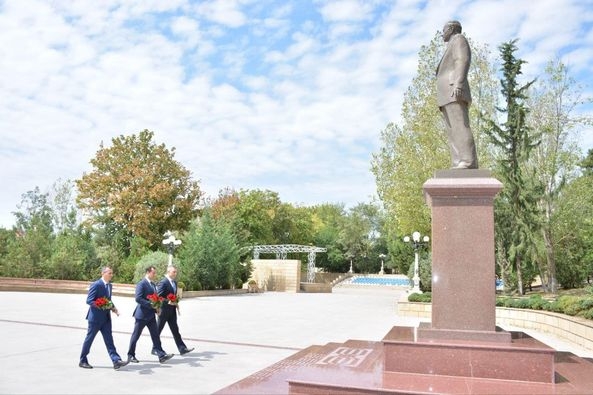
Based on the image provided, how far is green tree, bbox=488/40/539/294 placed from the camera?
21.9 m

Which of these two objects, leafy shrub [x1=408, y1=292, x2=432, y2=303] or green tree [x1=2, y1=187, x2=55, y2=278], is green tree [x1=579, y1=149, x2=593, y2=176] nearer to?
leafy shrub [x1=408, y1=292, x2=432, y2=303]

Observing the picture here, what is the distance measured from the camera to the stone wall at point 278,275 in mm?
37500

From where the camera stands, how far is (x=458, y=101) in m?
7.42

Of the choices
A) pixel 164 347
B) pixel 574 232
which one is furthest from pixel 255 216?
pixel 164 347

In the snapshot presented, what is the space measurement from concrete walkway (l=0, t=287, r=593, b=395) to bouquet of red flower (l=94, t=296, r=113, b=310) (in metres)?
0.88

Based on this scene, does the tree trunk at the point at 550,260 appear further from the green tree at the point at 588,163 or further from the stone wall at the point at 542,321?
the green tree at the point at 588,163

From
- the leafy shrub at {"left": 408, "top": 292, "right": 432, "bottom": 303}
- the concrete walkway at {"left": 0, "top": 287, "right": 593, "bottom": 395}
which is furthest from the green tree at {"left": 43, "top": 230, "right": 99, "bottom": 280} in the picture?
the leafy shrub at {"left": 408, "top": 292, "right": 432, "bottom": 303}

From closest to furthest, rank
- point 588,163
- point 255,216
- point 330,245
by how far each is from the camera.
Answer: point 588,163, point 255,216, point 330,245

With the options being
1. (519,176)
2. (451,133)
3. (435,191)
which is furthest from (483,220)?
(519,176)

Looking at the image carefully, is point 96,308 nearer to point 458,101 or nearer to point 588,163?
point 458,101

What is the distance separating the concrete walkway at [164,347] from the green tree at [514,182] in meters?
8.76

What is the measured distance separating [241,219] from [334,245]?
74.8 feet

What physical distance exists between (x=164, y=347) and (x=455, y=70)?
7.21 meters

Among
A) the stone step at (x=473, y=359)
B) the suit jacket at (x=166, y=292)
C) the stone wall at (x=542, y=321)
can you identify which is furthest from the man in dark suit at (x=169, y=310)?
the stone wall at (x=542, y=321)
